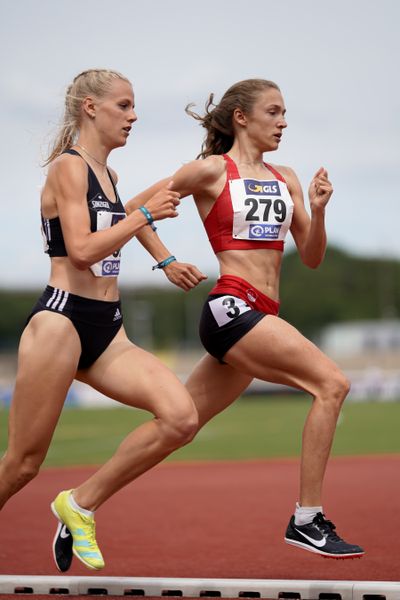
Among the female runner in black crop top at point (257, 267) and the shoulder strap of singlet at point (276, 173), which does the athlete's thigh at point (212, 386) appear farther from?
the shoulder strap of singlet at point (276, 173)

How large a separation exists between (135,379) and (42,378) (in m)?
0.49

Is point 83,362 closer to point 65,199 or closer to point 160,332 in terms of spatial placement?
point 65,199

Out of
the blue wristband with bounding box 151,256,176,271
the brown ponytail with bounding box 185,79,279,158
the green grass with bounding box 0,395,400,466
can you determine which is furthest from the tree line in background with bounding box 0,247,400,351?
the blue wristband with bounding box 151,256,176,271

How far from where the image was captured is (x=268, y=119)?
652 centimetres

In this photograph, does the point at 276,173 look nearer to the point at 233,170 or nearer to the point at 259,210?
the point at 233,170

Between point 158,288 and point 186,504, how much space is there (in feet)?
317

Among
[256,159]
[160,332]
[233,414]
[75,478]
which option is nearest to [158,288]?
[160,332]

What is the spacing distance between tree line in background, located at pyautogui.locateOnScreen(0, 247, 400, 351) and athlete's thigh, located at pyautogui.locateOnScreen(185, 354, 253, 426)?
92.1 metres

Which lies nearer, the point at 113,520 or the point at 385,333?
the point at 113,520

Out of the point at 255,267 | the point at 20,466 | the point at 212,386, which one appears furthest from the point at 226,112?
the point at 20,466

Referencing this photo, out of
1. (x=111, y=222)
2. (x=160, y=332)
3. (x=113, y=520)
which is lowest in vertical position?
(x=113, y=520)

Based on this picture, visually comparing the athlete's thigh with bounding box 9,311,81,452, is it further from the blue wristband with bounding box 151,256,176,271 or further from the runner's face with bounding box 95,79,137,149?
the runner's face with bounding box 95,79,137,149

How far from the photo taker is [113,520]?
10.9 m

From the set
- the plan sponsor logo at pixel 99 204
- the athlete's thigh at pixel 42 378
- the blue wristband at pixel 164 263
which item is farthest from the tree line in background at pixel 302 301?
the athlete's thigh at pixel 42 378
